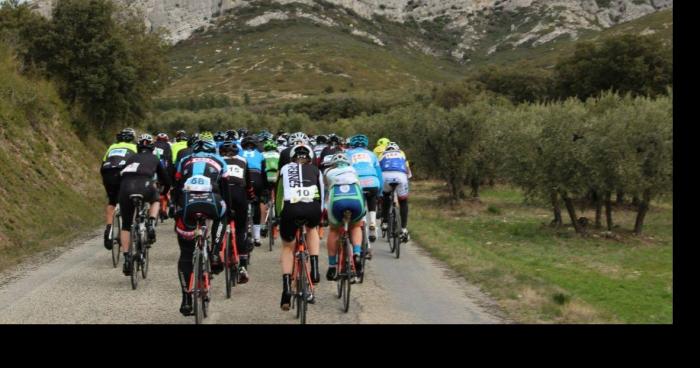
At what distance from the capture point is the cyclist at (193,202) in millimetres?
8750

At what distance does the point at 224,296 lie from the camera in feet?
35.9

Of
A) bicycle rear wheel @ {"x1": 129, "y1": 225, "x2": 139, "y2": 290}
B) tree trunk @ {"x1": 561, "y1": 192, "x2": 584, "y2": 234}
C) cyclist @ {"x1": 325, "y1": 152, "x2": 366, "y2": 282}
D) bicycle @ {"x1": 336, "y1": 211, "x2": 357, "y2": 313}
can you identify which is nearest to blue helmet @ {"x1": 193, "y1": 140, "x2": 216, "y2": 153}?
cyclist @ {"x1": 325, "y1": 152, "x2": 366, "y2": 282}

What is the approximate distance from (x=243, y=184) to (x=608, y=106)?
31.4 meters

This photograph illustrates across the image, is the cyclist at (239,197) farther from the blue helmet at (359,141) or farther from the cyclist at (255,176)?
the cyclist at (255,176)

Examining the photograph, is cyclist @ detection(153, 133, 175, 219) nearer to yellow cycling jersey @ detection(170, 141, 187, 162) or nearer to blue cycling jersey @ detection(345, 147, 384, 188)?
yellow cycling jersey @ detection(170, 141, 187, 162)

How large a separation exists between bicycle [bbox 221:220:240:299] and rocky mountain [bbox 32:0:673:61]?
6334 inches

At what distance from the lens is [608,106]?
1518 inches

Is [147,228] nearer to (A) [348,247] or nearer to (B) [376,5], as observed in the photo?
(A) [348,247]

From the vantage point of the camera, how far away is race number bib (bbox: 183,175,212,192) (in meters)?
8.96

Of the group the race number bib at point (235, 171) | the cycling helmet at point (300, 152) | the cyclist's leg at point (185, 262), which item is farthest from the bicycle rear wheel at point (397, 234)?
the cyclist's leg at point (185, 262)

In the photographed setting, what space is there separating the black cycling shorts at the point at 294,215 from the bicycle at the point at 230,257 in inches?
60.8

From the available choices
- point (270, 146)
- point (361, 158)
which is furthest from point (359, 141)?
point (270, 146)

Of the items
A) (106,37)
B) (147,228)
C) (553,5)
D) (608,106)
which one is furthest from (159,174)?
(553,5)

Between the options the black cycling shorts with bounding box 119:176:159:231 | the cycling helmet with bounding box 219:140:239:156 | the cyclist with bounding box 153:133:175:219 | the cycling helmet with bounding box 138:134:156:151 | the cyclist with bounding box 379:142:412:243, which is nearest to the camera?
the cycling helmet with bounding box 219:140:239:156
